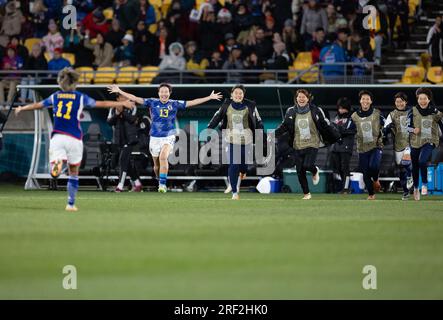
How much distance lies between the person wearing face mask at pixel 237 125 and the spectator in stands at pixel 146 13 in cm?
1216

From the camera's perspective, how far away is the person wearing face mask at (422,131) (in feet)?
74.5

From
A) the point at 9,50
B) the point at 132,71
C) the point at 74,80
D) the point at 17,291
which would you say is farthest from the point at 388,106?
the point at 17,291

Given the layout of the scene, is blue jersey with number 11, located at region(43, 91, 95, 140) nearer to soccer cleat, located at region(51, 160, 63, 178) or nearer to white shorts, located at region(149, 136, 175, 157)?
soccer cleat, located at region(51, 160, 63, 178)

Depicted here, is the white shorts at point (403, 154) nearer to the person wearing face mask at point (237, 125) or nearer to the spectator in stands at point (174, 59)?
the person wearing face mask at point (237, 125)

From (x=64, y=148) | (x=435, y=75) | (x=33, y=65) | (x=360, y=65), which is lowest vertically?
(x=64, y=148)

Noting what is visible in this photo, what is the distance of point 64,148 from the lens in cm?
1723

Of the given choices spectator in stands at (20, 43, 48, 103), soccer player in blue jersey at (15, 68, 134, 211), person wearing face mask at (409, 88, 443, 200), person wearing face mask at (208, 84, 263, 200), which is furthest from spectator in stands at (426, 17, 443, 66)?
soccer player in blue jersey at (15, 68, 134, 211)

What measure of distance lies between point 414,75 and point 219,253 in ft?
66.7

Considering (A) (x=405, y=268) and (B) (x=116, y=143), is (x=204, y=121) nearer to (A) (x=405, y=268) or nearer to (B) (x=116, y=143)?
(B) (x=116, y=143)

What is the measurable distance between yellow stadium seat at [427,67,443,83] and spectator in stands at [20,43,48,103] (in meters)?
11.4

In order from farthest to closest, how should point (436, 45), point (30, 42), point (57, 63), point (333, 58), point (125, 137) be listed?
point (30, 42) → point (57, 63) → point (436, 45) → point (333, 58) → point (125, 137)

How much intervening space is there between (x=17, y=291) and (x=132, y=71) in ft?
71.0

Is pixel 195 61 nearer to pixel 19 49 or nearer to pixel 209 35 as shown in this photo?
pixel 209 35

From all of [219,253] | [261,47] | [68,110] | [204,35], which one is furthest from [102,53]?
[219,253]
